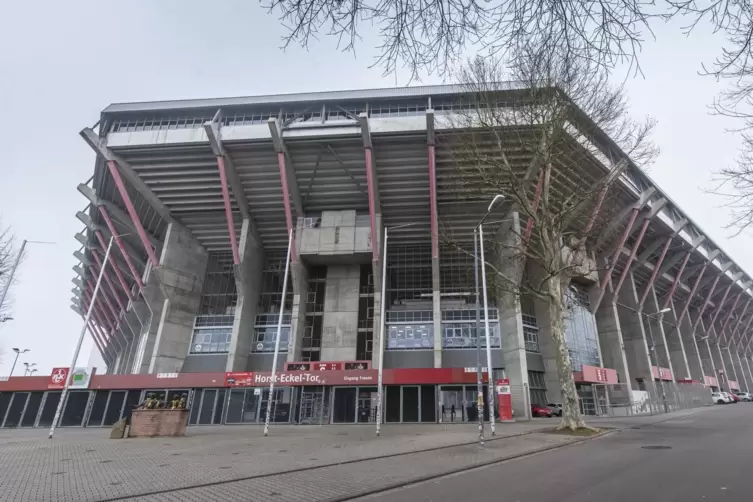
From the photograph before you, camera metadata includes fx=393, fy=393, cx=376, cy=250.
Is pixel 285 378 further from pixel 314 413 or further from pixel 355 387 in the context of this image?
pixel 355 387

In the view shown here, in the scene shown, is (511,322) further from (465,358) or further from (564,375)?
(564,375)

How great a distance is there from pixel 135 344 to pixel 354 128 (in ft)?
128

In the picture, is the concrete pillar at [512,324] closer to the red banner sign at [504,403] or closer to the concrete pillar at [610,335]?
the red banner sign at [504,403]

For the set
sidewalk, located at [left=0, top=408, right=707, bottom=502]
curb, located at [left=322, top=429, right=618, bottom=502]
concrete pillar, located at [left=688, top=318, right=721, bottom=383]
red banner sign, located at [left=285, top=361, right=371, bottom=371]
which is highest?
concrete pillar, located at [left=688, top=318, right=721, bottom=383]

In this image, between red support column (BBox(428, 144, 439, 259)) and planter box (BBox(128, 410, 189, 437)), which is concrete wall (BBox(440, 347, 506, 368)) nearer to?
red support column (BBox(428, 144, 439, 259))

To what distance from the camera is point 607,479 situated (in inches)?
282

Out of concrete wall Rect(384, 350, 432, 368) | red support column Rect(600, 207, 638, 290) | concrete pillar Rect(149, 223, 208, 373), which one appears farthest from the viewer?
red support column Rect(600, 207, 638, 290)

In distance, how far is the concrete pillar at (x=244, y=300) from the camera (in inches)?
1358

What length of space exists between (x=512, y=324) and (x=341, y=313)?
15.4 meters

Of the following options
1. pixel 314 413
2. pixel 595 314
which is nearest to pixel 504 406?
pixel 314 413

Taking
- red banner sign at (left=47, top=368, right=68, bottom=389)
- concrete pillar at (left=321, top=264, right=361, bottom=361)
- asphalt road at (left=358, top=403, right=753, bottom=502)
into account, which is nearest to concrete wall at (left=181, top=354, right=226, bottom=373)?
red banner sign at (left=47, top=368, right=68, bottom=389)

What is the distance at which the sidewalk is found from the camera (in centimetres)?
682

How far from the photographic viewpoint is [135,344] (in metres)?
47.7

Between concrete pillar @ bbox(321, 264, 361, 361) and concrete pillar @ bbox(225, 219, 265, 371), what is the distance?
699cm
